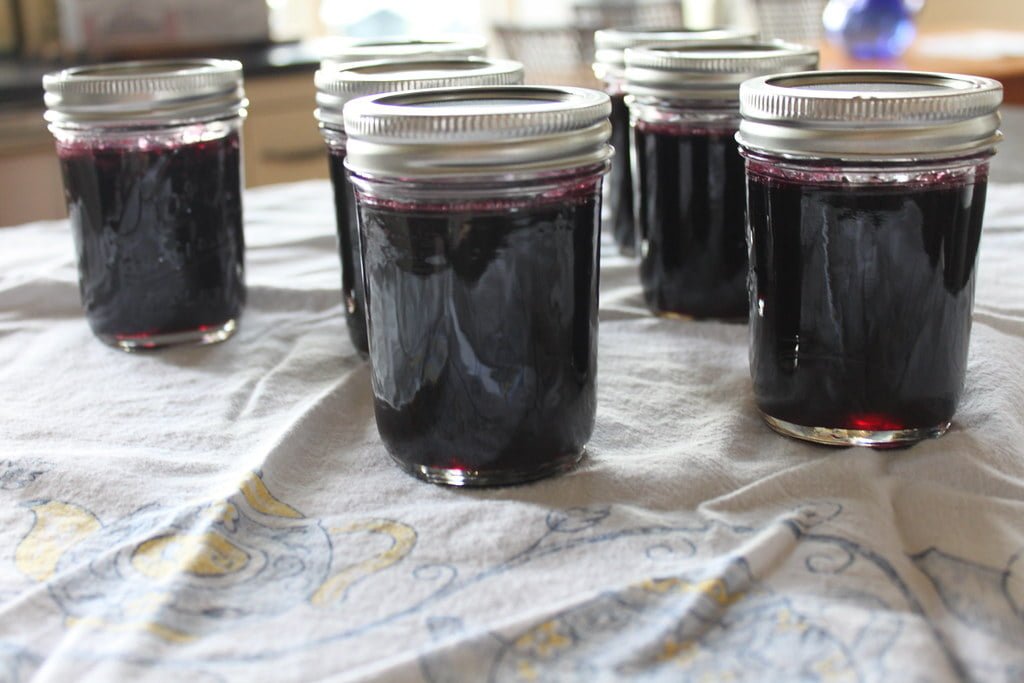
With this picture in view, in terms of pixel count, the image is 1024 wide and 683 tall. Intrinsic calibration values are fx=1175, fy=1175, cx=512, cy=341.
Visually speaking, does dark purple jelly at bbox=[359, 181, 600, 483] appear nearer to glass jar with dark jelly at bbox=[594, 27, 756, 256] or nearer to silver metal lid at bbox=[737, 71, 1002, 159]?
silver metal lid at bbox=[737, 71, 1002, 159]

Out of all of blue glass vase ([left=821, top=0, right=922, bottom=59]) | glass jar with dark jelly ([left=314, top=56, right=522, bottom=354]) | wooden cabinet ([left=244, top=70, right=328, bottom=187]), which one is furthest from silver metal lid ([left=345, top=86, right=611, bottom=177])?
blue glass vase ([left=821, top=0, right=922, bottom=59])

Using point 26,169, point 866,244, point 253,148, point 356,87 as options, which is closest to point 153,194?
point 356,87

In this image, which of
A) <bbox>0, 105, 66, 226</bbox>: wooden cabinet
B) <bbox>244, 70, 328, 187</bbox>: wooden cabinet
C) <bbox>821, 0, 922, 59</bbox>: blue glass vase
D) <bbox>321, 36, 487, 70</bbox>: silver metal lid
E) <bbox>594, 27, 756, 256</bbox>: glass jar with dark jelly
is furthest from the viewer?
<bbox>821, 0, 922, 59</bbox>: blue glass vase

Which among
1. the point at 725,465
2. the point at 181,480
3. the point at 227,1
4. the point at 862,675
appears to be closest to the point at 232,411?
the point at 181,480

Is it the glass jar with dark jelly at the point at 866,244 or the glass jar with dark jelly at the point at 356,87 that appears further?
the glass jar with dark jelly at the point at 356,87

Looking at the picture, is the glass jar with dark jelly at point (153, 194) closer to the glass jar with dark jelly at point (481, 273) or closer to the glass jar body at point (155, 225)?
the glass jar body at point (155, 225)

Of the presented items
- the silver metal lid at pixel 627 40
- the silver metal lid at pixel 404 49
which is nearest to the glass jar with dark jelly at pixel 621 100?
the silver metal lid at pixel 627 40
